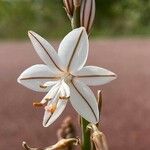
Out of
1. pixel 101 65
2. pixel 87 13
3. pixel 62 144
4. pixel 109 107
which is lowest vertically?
pixel 109 107

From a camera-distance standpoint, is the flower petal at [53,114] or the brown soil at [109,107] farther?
the brown soil at [109,107]

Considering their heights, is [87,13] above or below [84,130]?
above

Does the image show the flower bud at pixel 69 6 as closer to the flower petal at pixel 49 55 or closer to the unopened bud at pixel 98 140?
the flower petal at pixel 49 55

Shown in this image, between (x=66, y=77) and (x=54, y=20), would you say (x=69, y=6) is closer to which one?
(x=66, y=77)

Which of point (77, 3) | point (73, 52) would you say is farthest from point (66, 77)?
point (77, 3)

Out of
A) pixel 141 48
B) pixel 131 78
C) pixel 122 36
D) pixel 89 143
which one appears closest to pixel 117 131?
pixel 131 78

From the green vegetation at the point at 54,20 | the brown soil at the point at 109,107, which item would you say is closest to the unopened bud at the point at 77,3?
the brown soil at the point at 109,107
